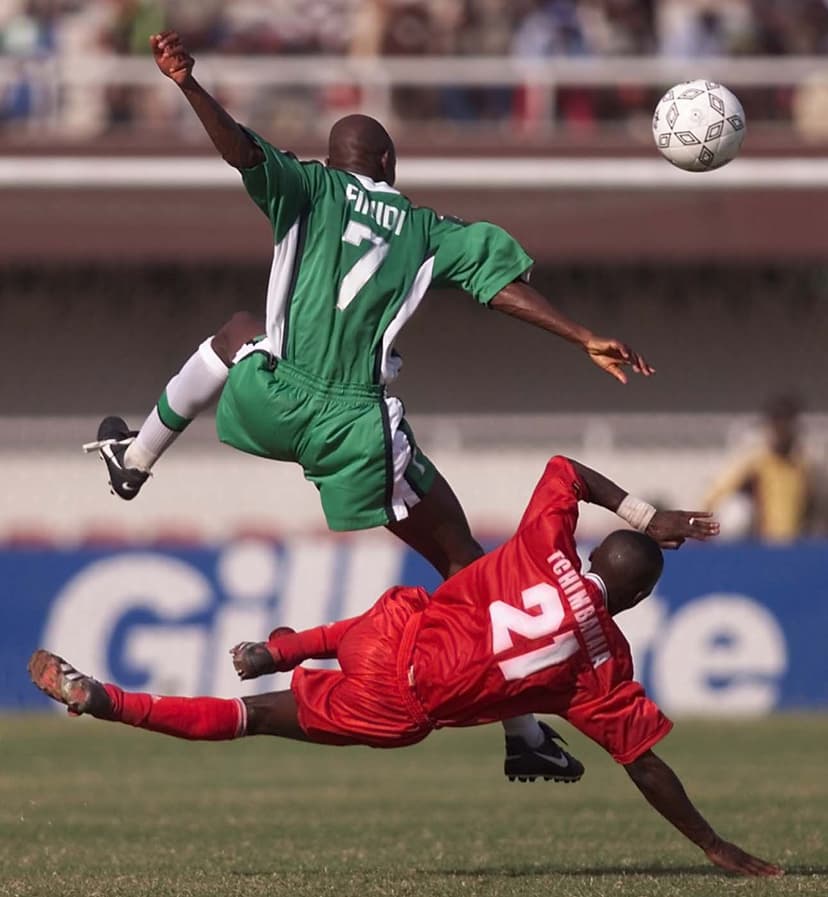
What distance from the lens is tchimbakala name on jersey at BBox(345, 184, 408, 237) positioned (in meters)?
9.16

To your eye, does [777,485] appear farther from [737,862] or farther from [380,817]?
[737,862]

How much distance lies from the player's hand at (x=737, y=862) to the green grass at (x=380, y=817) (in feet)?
0.27

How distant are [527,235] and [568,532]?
41.3 feet

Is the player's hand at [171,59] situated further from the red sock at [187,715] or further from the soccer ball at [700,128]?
the red sock at [187,715]

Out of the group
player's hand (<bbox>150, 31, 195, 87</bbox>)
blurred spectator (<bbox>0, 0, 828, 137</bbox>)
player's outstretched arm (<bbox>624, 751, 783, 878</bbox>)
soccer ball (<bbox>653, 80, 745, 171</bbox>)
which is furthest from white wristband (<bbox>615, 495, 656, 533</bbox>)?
blurred spectator (<bbox>0, 0, 828, 137</bbox>)

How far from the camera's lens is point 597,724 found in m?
8.87

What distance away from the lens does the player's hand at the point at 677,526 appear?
341 inches

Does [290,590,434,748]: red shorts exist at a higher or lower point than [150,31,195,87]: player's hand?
lower

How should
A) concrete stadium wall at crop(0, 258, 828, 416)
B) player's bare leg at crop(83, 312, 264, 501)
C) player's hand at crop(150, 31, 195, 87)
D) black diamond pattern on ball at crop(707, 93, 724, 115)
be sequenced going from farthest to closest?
concrete stadium wall at crop(0, 258, 828, 416)
black diamond pattern on ball at crop(707, 93, 724, 115)
player's bare leg at crop(83, 312, 264, 501)
player's hand at crop(150, 31, 195, 87)

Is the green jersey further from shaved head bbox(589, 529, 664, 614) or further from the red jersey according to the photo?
shaved head bbox(589, 529, 664, 614)

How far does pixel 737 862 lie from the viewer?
884 cm

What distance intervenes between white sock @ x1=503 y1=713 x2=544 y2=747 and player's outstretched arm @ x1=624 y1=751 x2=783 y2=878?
929 millimetres

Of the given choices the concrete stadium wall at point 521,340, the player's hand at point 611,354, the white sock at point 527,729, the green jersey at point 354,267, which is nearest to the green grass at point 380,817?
the white sock at point 527,729

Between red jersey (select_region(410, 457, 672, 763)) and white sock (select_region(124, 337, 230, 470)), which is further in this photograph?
white sock (select_region(124, 337, 230, 470))
